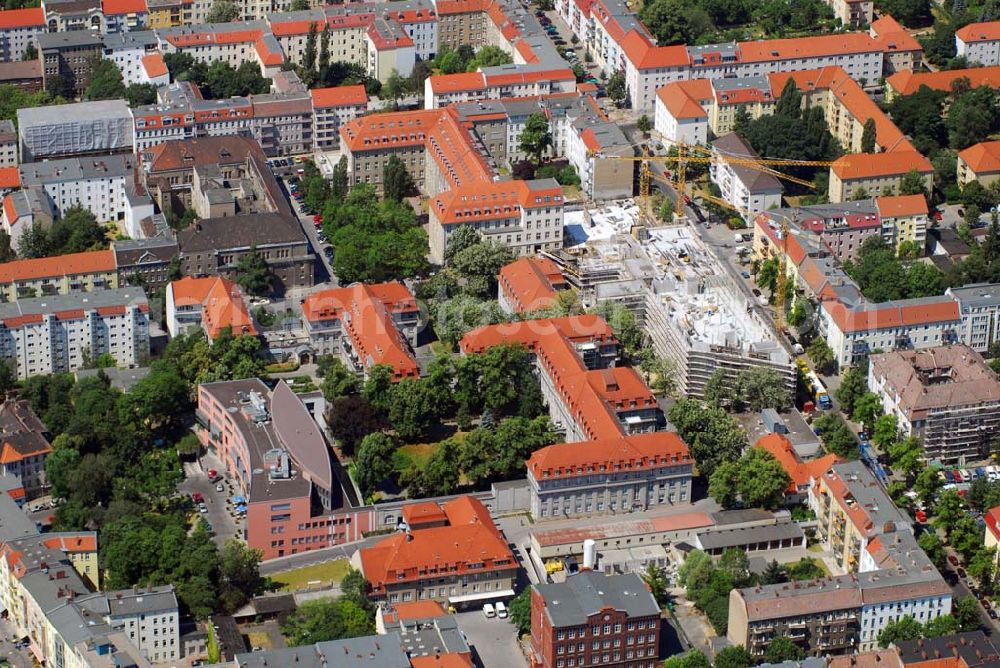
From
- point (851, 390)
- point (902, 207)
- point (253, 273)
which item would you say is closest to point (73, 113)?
point (253, 273)

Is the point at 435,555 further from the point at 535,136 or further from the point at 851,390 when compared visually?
the point at 535,136

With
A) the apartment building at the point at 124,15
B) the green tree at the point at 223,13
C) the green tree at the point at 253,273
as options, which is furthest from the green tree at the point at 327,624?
the green tree at the point at 223,13

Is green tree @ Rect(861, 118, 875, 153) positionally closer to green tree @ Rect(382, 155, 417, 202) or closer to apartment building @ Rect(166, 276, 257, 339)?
green tree @ Rect(382, 155, 417, 202)

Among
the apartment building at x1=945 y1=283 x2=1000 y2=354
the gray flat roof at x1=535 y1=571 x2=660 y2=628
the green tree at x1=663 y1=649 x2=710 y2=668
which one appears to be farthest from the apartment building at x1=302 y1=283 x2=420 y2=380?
the apartment building at x1=945 y1=283 x2=1000 y2=354

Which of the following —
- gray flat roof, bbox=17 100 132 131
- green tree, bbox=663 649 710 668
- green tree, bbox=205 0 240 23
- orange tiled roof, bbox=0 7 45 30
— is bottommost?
green tree, bbox=663 649 710 668

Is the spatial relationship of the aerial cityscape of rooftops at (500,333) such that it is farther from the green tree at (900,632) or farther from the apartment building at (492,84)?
the apartment building at (492,84)
